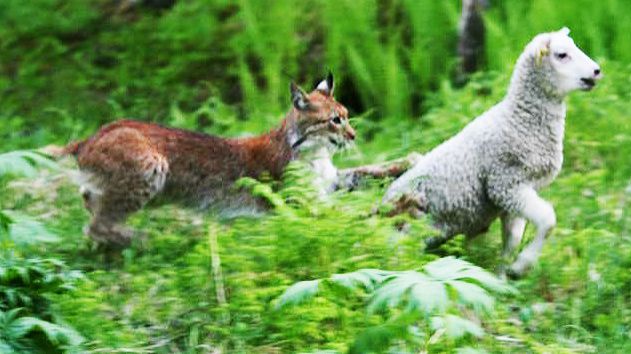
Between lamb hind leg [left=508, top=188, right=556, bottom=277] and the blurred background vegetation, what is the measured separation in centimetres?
9

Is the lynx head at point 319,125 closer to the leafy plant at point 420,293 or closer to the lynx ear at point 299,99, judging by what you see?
the lynx ear at point 299,99

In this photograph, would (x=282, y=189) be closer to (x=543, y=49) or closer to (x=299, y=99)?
(x=299, y=99)

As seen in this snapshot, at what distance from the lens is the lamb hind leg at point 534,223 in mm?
6633

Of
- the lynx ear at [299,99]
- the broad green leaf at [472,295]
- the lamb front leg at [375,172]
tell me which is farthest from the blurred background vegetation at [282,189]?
the lynx ear at [299,99]

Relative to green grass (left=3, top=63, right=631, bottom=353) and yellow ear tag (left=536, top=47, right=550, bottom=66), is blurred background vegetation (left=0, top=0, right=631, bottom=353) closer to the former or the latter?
green grass (left=3, top=63, right=631, bottom=353)

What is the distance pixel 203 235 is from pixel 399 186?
4.17ft

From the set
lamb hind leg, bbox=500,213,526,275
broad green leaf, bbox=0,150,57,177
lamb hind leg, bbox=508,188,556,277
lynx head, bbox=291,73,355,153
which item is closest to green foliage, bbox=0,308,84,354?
broad green leaf, bbox=0,150,57,177

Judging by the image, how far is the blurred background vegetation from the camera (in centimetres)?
563

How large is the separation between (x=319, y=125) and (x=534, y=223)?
5.06 feet

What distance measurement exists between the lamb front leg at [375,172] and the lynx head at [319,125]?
0.17m

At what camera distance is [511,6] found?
420 inches

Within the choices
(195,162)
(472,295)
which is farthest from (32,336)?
(195,162)

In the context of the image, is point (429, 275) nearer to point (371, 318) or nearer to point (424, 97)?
point (371, 318)

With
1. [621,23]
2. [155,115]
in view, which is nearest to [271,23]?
[155,115]
